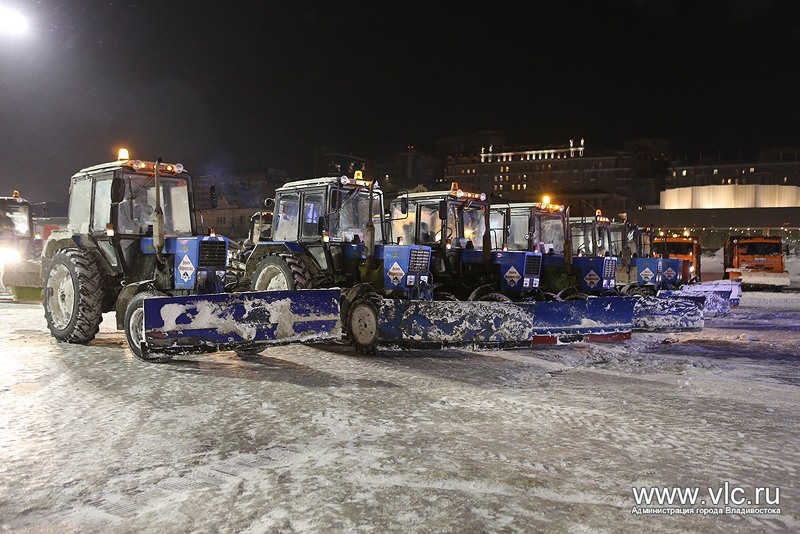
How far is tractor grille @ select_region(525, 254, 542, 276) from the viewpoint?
12.8 metres

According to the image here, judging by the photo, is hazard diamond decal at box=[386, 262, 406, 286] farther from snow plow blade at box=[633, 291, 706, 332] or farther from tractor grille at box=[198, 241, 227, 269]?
snow plow blade at box=[633, 291, 706, 332]

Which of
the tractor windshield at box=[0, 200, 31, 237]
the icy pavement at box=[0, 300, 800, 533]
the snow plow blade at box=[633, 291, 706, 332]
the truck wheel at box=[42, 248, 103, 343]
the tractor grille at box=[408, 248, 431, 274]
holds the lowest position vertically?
the icy pavement at box=[0, 300, 800, 533]

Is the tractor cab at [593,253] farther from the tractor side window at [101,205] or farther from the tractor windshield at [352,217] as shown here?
the tractor side window at [101,205]

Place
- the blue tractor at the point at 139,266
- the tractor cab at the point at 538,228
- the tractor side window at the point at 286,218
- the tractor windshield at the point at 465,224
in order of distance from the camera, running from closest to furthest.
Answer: the blue tractor at the point at 139,266, the tractor side window at the point at 286,218, the tractor windshield at the point at 465,224, the tractor cab at the point at 538,228

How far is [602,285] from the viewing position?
15.9 metres

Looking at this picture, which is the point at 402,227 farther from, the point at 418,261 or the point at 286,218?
the point at 286,218

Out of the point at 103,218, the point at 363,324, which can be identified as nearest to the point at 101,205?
the point at 103,218

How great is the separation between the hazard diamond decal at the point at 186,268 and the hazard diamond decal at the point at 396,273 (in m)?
2.89

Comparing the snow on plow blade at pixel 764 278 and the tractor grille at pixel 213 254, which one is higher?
the tractor grille at pixel 213 254

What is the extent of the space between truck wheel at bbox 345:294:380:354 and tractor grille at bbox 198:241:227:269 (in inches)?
76.1

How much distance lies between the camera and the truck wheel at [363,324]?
30.5 feet

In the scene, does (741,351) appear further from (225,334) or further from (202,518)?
(202,518)

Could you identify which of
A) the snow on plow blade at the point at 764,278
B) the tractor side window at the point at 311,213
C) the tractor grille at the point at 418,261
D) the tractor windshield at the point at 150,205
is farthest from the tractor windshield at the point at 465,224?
the snow on plow blade at the point at 764,278

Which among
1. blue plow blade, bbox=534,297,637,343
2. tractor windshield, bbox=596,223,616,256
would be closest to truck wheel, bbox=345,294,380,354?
blue plow blade, bbox=534,297,637,343
